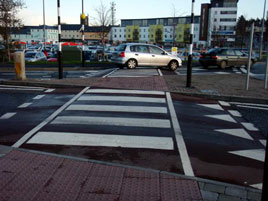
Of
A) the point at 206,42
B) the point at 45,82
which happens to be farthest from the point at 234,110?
the point at 206,42

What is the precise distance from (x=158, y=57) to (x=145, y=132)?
41.4 ft

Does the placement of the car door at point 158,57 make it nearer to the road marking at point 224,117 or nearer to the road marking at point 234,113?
the road marking at point 234,113

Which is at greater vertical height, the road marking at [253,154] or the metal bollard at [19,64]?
the metal bollard at [19,64]

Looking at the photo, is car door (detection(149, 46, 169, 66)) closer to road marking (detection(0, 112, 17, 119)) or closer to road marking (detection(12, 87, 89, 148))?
road marking (detection(12, 87, 89, 148))

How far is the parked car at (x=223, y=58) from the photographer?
846 inches

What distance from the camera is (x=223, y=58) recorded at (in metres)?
21.6

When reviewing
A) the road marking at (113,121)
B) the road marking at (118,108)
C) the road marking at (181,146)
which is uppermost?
the road marking at (118,108)

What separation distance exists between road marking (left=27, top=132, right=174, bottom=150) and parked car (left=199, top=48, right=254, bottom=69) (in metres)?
16.8

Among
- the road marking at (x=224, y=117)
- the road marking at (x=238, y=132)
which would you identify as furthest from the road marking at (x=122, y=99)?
the road marking at (x=238, y=132)

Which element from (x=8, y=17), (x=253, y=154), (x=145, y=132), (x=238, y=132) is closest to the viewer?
(x=253, y=154)

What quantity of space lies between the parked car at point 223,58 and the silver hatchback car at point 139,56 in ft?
14.1

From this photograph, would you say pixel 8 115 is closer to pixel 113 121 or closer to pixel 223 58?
pixel 113 121

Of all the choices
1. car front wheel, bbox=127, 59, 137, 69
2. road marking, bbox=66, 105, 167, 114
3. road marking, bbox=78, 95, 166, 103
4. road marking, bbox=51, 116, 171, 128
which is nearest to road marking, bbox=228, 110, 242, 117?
road marking, bbox=66, 105, 167, 114

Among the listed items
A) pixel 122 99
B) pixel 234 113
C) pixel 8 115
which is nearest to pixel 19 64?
pixel 8 115
